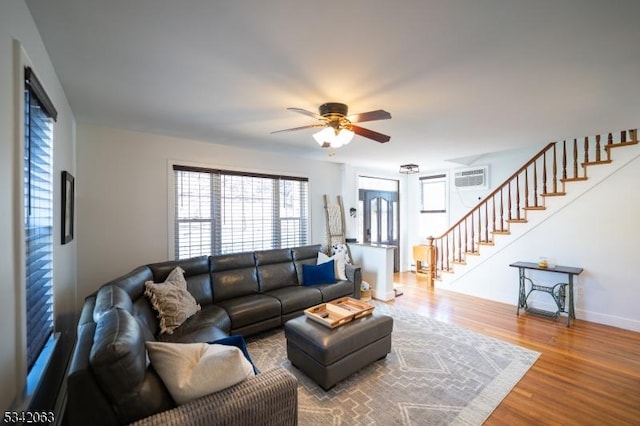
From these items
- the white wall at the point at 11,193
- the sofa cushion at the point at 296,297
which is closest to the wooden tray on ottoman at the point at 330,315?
the sofa cushion at the point at 296,297

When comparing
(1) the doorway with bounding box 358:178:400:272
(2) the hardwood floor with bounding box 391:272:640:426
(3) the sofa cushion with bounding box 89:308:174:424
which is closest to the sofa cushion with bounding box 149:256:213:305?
(3) the sofa cushion with bounding box 89:308:174:424

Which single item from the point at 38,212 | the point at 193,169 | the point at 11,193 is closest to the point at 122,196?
the point at 193,169

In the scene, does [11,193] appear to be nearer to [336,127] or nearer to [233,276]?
[336,127]

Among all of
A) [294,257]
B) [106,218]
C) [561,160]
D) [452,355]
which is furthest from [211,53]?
[561,160]

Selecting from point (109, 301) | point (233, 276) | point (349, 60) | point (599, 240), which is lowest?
point (233, 276)

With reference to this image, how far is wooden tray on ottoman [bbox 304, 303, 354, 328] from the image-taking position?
245 centimetres

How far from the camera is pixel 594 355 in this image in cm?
284

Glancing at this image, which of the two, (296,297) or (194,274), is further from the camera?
(296,297)

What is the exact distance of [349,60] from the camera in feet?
5.72

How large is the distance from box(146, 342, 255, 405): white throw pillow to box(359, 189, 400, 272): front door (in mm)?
4995

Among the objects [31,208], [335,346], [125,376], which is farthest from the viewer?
[335,346]

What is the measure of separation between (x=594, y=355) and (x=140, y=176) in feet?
18.6

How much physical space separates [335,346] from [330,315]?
41 centimetres

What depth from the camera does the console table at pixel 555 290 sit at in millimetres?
3637
